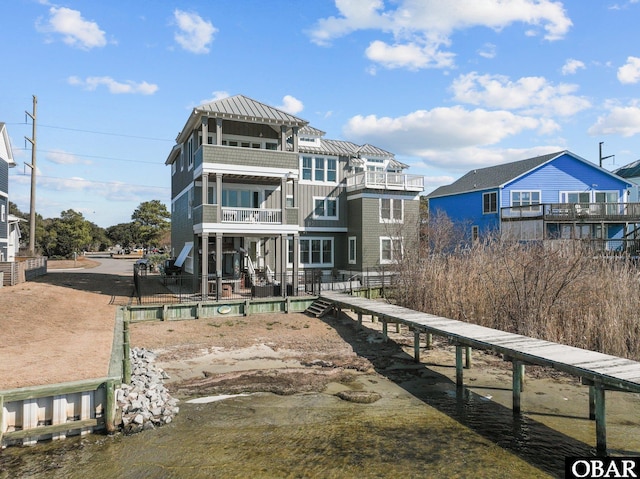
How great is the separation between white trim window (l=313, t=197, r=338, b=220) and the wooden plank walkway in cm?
1479

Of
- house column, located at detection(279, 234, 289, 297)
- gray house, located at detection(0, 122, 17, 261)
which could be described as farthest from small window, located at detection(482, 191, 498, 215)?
gray house, located at detection(0, 122, 17, 261)

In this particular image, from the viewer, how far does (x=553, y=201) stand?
35656mm

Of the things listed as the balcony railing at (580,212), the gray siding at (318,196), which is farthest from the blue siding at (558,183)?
the gray siding at (318,196)

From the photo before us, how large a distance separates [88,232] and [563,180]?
61.3 meters

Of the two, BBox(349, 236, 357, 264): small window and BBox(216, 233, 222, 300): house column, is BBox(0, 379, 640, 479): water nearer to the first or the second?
BBox(216, 233, 222, 300): house column

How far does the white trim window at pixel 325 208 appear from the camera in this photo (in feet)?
104

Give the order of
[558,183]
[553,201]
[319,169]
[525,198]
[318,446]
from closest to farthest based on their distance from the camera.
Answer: [318,446], [319,169], [525,198], [553,201], [558,183]

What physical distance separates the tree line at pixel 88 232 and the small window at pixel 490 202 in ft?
142

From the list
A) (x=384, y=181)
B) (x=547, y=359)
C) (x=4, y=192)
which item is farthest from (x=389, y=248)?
(x=4, y=192)

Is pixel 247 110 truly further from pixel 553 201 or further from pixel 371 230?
pixel 553 201

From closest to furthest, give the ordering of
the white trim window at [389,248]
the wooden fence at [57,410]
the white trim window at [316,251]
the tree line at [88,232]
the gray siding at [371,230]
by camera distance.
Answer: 1. the wooden fence at [57,410]
2. the gray siding at [371,230]
3. the white trim window at [389,248]
4. the white trim window at [316,251]
5. the tree line at [88,232]

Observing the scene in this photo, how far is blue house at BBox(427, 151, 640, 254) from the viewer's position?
1266 inches

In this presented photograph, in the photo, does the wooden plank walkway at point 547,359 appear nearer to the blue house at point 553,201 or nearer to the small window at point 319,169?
the small window at point 319,169

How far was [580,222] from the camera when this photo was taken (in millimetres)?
32531
